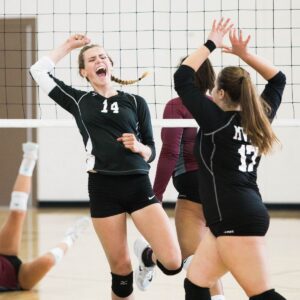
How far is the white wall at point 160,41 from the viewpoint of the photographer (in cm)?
986

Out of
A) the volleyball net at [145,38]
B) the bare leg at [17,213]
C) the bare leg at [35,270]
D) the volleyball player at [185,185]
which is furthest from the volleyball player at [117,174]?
the volleyball net at [145,38]

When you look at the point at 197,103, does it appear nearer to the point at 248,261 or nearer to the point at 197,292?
the point at 248,261

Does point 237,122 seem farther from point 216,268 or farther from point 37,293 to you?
point 37,293

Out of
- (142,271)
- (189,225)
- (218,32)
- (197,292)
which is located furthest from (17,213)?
(218,32)

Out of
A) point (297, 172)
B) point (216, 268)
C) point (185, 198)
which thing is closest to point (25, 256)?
point (185, 198)

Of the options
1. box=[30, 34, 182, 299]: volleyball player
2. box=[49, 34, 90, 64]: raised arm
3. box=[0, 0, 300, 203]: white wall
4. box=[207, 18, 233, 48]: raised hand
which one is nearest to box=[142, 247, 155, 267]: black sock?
box=[30, 34, 182, 299]: volleyball player

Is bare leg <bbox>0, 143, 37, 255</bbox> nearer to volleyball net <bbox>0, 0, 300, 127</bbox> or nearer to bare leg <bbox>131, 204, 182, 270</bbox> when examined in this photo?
bare leg <bbox>131, 204, 182, 270</bbox>

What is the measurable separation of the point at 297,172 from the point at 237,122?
7192 mm

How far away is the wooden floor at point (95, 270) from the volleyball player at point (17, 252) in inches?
3.8

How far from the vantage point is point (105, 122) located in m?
4.04

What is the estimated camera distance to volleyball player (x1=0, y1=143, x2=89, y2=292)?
5.23 metres

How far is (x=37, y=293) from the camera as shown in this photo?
17.6ft

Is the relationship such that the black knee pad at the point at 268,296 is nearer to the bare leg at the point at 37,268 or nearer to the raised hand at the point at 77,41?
the raised hand at the point at 77,41

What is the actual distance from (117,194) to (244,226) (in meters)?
0.99
